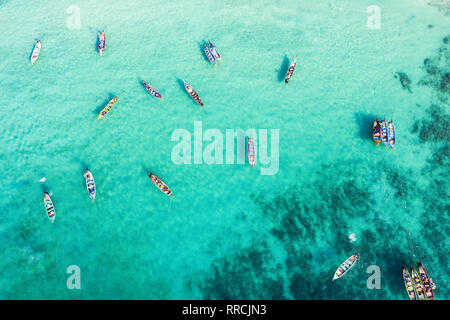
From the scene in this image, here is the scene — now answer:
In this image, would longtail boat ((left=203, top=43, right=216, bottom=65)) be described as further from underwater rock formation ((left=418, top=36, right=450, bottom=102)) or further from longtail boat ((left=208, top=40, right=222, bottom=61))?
underwater rock formation ((left=418, top=36, right=450, bottom=102))

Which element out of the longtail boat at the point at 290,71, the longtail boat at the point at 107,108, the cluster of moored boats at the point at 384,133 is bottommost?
the cluster of moored boats at the point at 384,133

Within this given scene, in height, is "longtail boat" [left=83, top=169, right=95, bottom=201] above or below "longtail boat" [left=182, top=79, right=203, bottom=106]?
below

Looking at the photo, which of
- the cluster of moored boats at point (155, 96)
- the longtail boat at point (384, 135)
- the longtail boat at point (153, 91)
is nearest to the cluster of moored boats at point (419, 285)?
the longtail boat at point (384, 135)

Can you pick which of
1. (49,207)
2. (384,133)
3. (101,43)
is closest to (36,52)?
(101,43)

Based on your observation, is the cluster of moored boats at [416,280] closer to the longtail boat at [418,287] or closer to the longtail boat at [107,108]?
the longtail boat at [418,287]

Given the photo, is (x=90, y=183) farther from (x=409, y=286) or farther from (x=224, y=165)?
(x=409, y=286)

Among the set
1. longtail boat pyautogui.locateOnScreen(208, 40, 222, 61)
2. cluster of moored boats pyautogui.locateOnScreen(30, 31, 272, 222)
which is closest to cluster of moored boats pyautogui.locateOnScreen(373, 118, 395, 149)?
cluster of moored boats pyautogui.locateOnScreen(30, 31, 272, 222)
